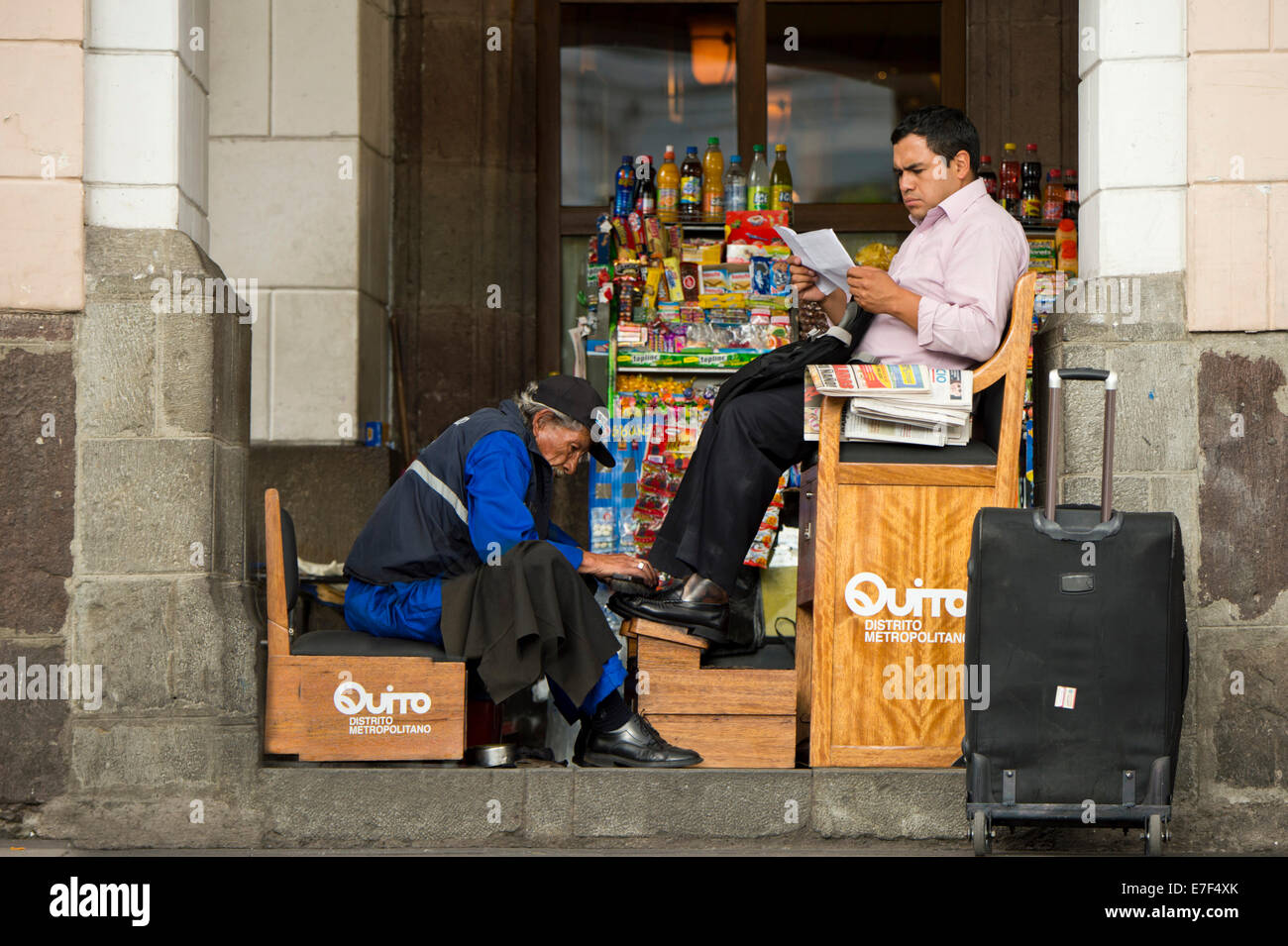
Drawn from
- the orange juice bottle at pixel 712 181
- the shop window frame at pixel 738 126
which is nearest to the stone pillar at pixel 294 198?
the shop window frame at pixel 738 126

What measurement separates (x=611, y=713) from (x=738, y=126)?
3.97 metres

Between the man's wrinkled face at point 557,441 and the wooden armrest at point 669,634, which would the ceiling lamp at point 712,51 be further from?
the wooden armrest at point 669,634

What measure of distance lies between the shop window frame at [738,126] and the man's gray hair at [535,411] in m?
2.73

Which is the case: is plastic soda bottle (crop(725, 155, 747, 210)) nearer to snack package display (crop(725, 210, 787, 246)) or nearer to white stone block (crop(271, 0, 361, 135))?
snack package display (crop(725, 210, 787, 246))

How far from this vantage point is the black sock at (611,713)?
15.8 ft

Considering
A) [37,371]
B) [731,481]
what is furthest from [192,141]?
[731,481]

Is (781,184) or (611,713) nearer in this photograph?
(611,713)

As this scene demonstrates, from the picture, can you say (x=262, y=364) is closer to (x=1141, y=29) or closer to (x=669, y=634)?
(x=669, y=634)

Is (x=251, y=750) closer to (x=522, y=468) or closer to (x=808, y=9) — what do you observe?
(x=522, y=468)

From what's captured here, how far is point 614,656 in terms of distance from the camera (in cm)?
486

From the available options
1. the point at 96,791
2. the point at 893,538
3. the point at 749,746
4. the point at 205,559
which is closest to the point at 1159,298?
the point at 893,538

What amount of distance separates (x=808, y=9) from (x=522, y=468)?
157 inches

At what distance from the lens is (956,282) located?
4.81 meters

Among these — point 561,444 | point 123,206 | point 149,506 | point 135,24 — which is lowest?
point 149,506
